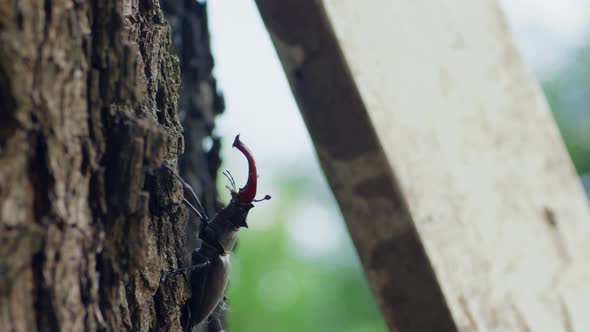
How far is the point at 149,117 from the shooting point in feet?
3.56

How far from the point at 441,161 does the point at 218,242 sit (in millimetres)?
947

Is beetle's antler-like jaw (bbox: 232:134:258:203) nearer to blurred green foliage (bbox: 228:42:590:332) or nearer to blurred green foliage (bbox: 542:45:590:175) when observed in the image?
blurred green foliage (bbox: 228:42:590:332)

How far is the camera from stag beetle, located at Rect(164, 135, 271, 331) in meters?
1.58

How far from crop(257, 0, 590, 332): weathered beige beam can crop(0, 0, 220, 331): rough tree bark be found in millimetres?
231

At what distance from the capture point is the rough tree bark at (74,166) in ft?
2.81

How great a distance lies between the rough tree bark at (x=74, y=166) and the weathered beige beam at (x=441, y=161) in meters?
0.23

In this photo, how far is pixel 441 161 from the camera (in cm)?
106

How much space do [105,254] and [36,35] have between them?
30cm

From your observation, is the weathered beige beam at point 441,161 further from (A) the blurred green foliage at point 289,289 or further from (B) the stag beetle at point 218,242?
(A) the blurred green foliage at point 289,289

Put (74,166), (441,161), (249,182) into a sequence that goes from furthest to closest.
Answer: (249,182) → (441,161) → (74,166)

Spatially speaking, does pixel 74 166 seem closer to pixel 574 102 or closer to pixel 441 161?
pixel 441 161

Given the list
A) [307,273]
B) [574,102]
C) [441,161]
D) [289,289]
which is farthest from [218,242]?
[574,102]

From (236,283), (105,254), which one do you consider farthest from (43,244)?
(236,283)

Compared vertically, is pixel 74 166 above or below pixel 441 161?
above
